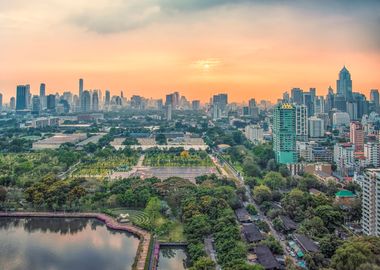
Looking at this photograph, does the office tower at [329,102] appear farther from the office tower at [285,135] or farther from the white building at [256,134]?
the office tower at [285,135]

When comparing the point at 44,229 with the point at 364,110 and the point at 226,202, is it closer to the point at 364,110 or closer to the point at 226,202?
the point at 226,202

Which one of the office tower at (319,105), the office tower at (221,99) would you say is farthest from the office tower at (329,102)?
the office tower at (221,99)

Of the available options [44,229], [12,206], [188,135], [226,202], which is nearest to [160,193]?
[226,202]

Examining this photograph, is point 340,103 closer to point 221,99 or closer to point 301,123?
point 301,123

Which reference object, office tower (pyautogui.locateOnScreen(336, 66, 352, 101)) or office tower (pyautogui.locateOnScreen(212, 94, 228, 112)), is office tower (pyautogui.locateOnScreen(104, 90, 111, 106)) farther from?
office tower (pyautogui.locateOnScreen(336, 66, 352, 101))

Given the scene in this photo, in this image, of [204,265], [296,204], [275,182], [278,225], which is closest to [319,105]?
[275,182]

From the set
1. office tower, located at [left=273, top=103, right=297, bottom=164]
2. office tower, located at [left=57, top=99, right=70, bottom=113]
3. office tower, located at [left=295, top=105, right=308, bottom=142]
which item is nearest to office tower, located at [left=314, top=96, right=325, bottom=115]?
office tower, located at [left=295, top=105, right=308, bottom=142]
